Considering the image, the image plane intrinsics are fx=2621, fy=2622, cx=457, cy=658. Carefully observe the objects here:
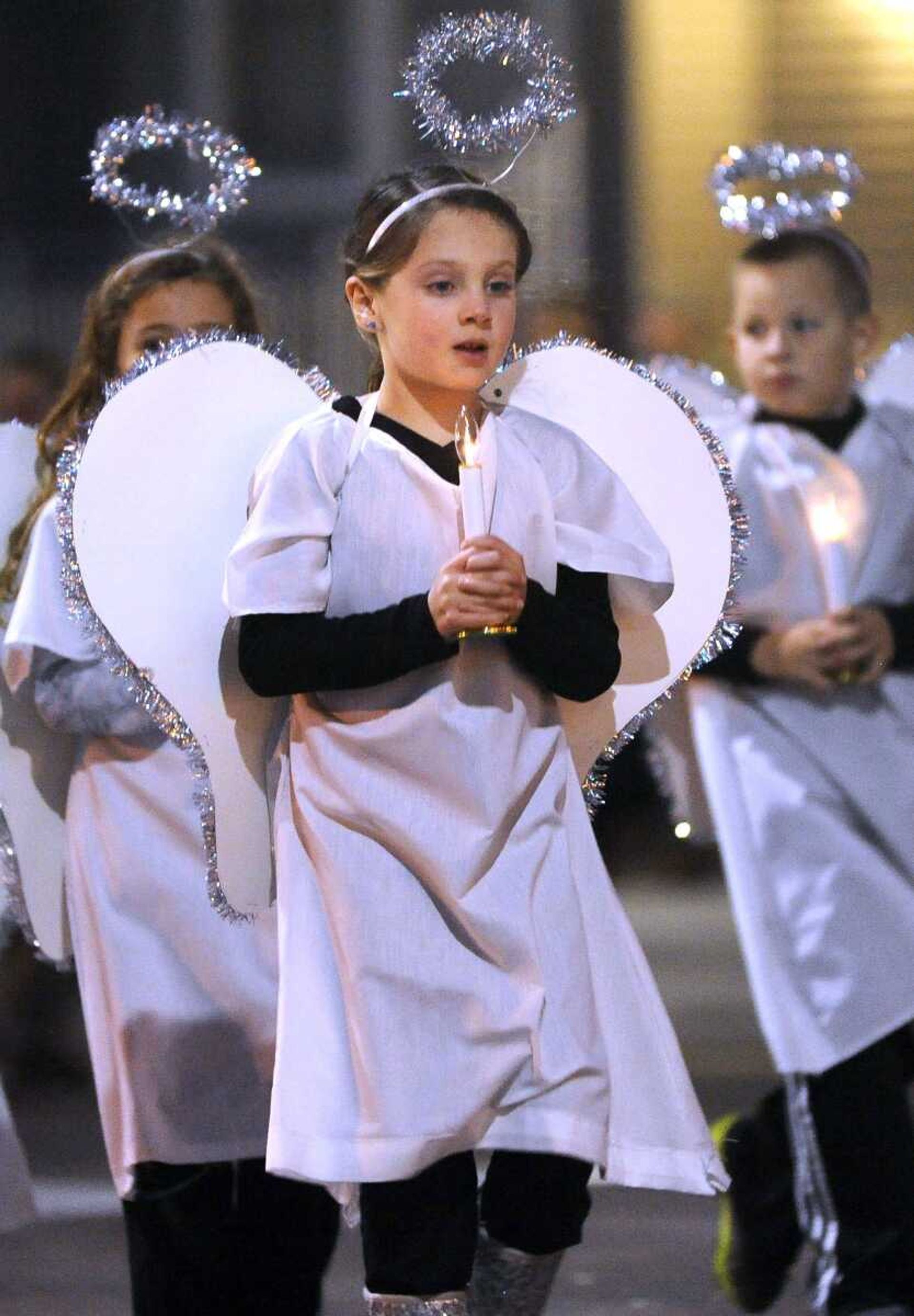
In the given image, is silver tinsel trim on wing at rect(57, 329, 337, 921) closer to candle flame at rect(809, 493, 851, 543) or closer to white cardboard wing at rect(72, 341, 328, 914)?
white cardboard wing at rect(72, 341, 328, 914)

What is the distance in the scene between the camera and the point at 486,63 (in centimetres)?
325

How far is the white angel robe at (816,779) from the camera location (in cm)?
427

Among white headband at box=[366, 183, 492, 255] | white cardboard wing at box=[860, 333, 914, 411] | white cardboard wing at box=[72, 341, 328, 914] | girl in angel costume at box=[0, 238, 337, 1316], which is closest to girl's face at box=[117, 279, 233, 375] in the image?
girl in angel costume at box=[0, 238, 337, 1316]

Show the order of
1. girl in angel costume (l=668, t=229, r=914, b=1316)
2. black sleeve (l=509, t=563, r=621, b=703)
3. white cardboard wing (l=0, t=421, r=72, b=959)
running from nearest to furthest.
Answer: black sleeve (l=509, t=563, r=621, b=703)
white cardboard wing (l=0, t=421, r=72, b=959)
girl in angel costume (l=668, t=229, r=914, b=1316)

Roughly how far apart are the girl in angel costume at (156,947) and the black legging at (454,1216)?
0.69m

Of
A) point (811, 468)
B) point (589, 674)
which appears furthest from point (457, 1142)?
point (811, 468)

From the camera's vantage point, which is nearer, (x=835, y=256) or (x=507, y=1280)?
(x=507, y=1280)

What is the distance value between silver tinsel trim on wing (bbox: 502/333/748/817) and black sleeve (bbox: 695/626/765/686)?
1023 millimetres

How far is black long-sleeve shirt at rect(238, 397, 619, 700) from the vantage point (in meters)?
2.94

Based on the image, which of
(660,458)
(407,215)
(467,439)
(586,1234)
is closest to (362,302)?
(407,215)

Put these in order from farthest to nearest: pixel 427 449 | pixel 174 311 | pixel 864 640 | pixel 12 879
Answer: pixel 864 640 < pixel 12 879 < pixel 174 311 < pixel 427 449

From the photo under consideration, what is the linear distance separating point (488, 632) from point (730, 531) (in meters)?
0.56

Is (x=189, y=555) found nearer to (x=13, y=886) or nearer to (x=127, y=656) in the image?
(x=127, y=656)

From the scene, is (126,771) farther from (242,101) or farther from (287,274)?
(242,101)
